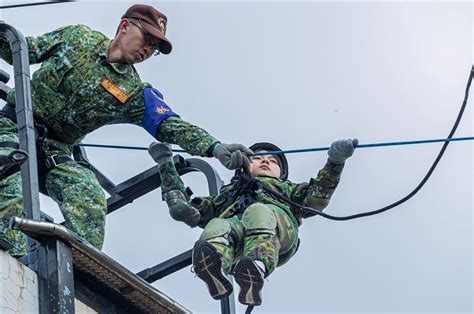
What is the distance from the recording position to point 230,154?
27.9 feet

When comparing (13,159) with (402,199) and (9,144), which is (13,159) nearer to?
(9,144)

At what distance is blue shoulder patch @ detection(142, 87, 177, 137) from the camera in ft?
28.2

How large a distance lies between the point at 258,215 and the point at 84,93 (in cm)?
136

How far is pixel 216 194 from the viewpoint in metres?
9.48

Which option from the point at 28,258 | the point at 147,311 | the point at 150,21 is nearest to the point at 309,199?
the point at 150,21

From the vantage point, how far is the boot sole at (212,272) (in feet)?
26.9

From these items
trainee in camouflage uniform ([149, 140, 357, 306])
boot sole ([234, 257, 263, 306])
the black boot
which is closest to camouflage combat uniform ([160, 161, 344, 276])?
trainee in camouflage uniform ([149, 140, 357, 306])

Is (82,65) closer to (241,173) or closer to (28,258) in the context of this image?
(241,173)

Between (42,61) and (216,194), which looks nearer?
(42,61)

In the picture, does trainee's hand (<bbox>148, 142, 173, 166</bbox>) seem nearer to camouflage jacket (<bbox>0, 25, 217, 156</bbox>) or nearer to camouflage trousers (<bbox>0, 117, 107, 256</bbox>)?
camouflage jacket (<bbox>0, 25, 217, 156</bbox>)

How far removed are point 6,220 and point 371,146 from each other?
253cm

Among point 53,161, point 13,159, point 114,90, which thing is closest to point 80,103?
point 114,90

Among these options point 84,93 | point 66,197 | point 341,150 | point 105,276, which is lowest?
point 105,276

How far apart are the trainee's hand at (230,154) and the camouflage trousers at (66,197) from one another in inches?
30.2
